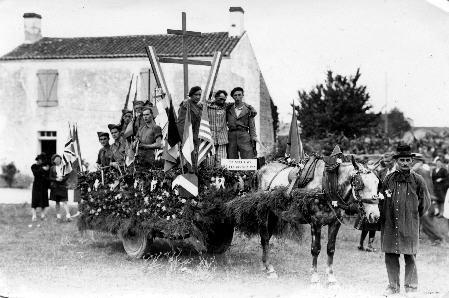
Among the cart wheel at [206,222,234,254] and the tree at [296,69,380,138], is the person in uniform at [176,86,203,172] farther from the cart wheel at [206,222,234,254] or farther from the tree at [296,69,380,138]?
the tree at [296,69,380,138]

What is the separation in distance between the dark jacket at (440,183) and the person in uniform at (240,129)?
7.79 metres

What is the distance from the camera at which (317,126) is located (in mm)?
26703

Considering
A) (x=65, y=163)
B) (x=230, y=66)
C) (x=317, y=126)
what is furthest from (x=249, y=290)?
(x=317, y=126)

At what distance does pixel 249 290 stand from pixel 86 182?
3.81 meters

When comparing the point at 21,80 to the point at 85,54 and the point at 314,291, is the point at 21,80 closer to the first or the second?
the point at 85,54

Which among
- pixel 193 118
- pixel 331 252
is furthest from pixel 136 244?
pixel 331 252

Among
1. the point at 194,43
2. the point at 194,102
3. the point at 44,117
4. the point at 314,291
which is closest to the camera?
the point at 314,291

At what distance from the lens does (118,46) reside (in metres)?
25.6

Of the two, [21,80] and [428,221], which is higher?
[21,80]

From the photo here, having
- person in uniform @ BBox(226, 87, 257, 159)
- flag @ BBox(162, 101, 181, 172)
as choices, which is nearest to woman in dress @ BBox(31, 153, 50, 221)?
person in uniform @ BBox(226, 87, 257, 159)

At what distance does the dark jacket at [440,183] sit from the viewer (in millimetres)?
14797

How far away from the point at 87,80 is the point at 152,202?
18.5 metres

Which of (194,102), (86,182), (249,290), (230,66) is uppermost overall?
(230,66)

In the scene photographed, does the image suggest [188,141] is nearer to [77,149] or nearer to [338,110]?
[77,149]
